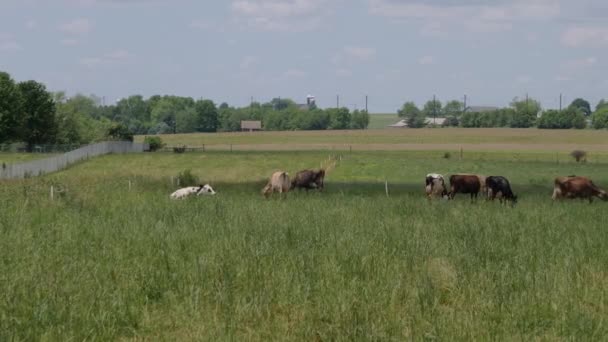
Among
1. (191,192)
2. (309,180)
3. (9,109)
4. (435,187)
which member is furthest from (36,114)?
(435,187)

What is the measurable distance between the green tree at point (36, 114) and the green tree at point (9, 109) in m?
2.72

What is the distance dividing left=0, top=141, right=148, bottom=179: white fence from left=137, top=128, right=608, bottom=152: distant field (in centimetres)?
2850

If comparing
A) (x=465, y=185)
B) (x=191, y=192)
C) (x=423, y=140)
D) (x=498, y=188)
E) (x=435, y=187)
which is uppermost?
(x=191, y=192)

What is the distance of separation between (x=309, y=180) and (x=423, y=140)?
102041 millimetres

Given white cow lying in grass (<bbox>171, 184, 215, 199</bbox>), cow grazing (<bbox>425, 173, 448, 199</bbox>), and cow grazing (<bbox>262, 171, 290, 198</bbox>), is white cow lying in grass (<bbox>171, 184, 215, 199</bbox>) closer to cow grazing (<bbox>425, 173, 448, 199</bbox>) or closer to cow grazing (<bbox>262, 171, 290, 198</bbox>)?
cow grazing (<bbox>262, 171, 290, 198</bbox>)

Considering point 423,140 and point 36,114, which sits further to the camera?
point 423,140

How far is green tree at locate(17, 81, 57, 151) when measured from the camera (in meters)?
99.6

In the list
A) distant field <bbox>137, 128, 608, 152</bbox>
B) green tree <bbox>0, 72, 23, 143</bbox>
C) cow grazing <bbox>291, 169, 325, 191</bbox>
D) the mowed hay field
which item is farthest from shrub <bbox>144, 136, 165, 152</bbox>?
the mowed hay field

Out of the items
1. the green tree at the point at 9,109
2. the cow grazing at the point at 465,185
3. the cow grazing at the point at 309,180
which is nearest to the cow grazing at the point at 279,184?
the cow grazing at the point at 309,180

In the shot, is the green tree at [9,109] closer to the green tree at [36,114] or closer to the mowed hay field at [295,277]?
the green tree at [36,114]

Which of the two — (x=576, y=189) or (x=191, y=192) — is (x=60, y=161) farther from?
(x=576, y=189)

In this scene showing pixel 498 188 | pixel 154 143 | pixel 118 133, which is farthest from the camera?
pixel 118 133

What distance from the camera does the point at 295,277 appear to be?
10.9m

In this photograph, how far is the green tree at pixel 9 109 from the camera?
301 feet
